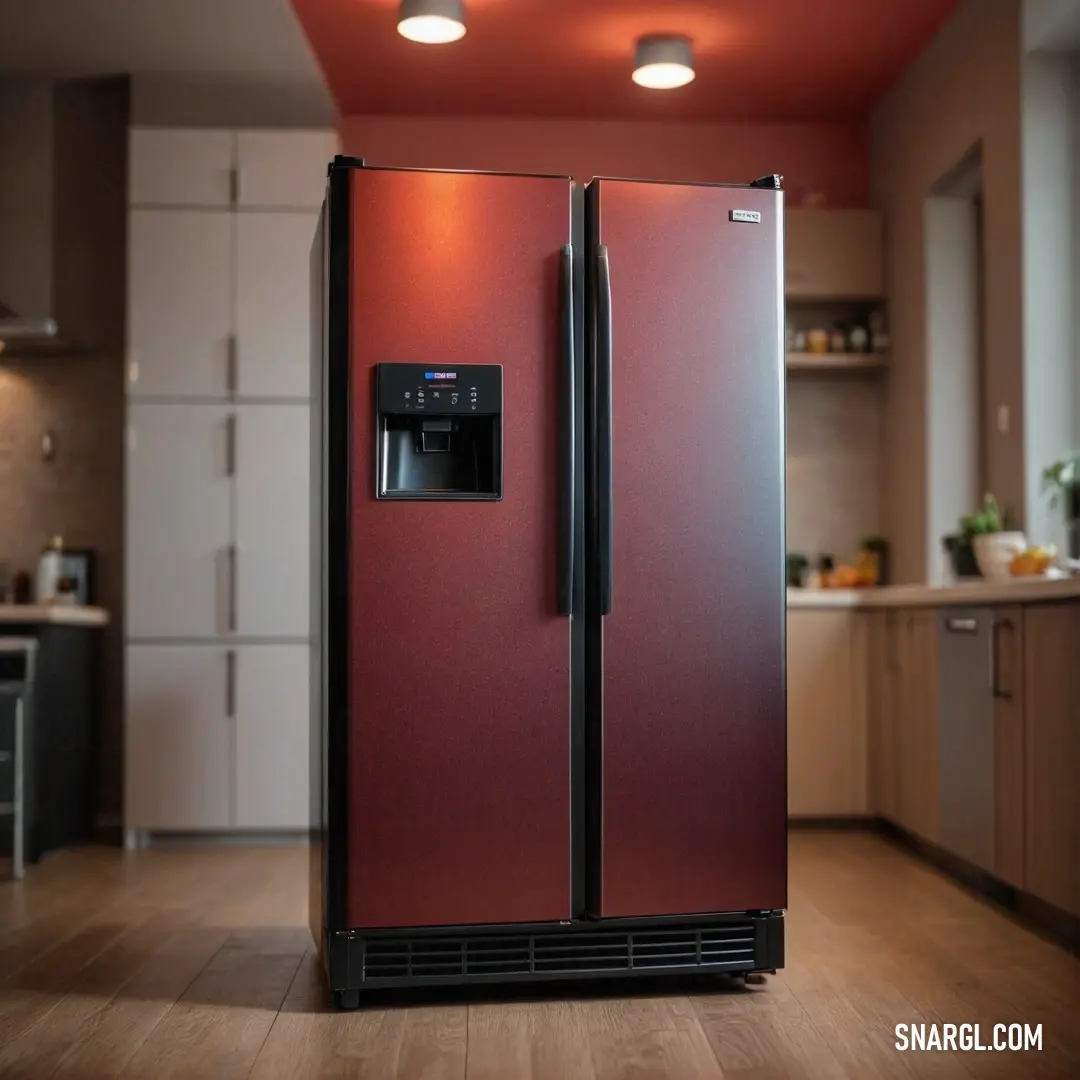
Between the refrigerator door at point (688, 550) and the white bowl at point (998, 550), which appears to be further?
the white bowl at point (998, 550)

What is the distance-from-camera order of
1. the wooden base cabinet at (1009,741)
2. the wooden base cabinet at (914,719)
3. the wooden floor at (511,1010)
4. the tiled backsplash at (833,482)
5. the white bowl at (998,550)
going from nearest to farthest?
1. the wooden floor at (511,1010)
2. the wooden base cabinet at (1009,741)
3. the white bowl at (998,550)
4. the wooden base cabinet at (914,719)
5. the tiled backsplash at (833,482)

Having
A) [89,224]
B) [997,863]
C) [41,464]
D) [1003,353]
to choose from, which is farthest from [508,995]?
[89,224]

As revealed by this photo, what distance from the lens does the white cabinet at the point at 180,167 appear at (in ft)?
16.2

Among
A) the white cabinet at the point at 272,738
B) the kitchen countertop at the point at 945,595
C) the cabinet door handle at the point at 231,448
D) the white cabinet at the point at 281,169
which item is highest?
the white cabinet at the point at 281,169

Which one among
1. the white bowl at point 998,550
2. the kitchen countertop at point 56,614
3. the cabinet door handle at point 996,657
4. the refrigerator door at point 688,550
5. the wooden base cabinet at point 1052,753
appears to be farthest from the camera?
the kitchen countertop at point 56,614

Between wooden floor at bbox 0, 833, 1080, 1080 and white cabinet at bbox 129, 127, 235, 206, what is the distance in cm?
245

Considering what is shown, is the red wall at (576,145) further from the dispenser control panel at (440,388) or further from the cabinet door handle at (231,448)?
the dispenser control panel at (440,388)

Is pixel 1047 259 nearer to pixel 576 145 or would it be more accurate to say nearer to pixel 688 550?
pixel 688 550

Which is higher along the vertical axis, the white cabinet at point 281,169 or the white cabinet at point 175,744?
the white cabinet at point 281,169

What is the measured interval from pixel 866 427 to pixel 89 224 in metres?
3.07

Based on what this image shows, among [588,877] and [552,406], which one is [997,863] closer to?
[588,877]

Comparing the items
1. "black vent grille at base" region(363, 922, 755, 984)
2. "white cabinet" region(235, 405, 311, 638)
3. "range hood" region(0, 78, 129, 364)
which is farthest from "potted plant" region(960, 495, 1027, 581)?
"range hood" region(0, 78, 129, 364)

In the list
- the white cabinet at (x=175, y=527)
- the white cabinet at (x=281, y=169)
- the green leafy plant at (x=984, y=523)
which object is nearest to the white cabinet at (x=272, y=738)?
the white cabinet at (x=175, y=527)

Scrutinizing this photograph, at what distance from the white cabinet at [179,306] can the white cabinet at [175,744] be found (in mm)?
949
